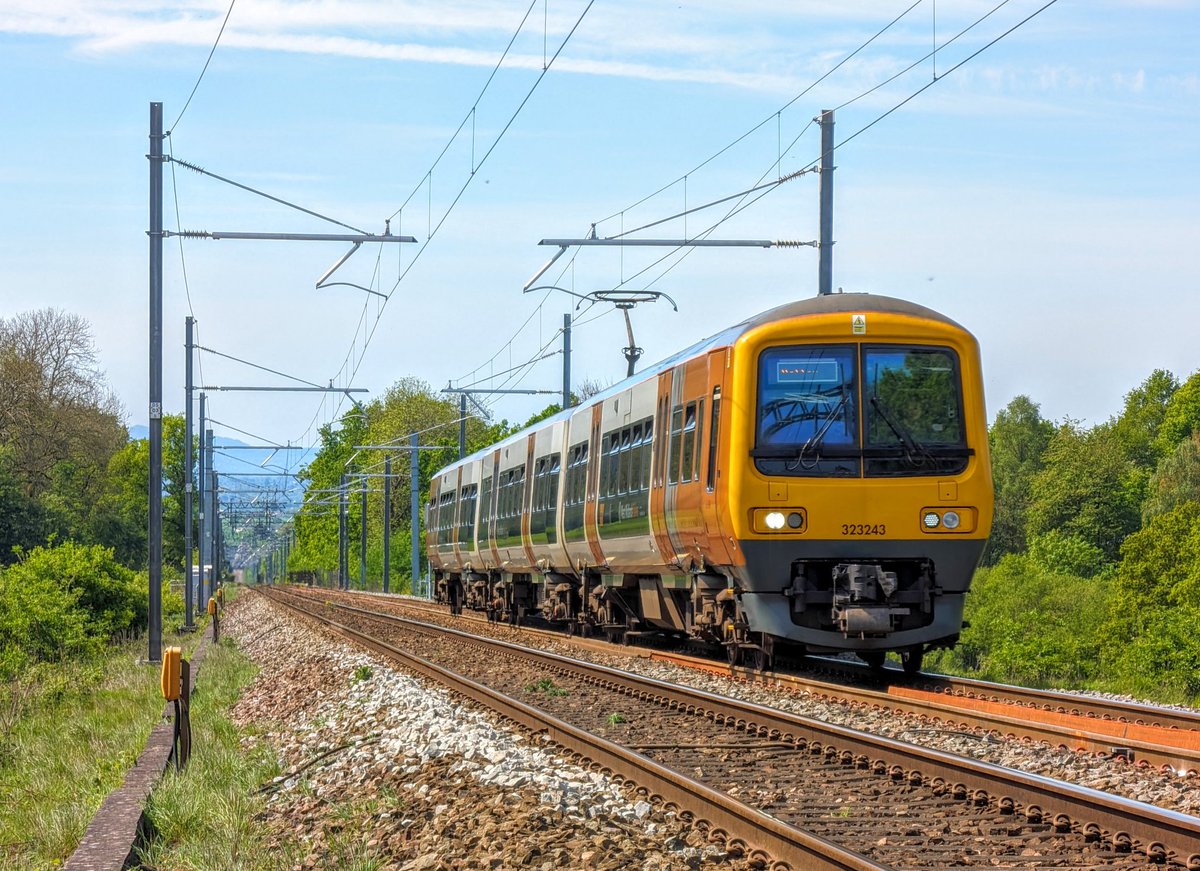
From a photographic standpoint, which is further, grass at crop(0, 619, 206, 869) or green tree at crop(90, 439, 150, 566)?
green tree at crop(90, 439, 150, 566)

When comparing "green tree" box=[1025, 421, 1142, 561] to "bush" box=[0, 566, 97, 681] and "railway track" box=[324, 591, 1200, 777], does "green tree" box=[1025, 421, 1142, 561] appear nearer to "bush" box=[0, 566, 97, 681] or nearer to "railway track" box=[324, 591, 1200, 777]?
"bush" box=[0, 566, 97, 681]

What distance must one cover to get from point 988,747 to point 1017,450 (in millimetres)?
97165

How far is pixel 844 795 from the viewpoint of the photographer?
8039 millimetres

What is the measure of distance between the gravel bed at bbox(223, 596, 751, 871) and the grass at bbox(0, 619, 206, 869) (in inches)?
46.5

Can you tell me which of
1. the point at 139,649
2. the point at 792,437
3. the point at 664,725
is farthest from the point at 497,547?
the point at 664,725

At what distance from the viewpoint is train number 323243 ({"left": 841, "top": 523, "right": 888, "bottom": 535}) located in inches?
539

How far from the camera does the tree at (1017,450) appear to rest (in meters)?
95.8

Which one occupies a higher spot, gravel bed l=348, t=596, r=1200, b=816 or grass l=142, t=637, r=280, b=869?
gravel bed l=348, t=596, r=1200, b=816

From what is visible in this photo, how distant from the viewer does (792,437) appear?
45.5ft

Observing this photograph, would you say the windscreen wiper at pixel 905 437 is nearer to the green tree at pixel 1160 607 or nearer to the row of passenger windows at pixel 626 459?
the row of passenger windows at pixel 626 459

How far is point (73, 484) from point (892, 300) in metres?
56.3

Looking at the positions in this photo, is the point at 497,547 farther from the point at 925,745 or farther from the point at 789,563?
the point at 925,745

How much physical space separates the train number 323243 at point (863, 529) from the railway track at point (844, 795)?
2.20 meters

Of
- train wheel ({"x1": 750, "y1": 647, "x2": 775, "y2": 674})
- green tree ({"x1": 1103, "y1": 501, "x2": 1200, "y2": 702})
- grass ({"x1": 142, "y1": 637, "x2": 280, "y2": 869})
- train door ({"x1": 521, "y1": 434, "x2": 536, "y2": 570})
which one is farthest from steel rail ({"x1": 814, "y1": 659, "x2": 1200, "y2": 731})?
train door ({"x1": 521, "y1": 434, "x2": 536, "y2": 570})
